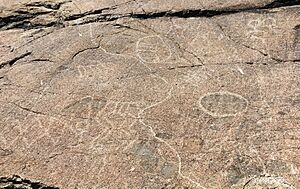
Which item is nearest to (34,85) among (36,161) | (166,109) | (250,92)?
(36,161)

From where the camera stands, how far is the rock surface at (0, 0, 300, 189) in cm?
259

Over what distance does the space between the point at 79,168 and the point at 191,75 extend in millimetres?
1073

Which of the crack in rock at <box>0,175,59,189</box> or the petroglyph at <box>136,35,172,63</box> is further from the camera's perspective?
the petroglyph at <box>136,35,172,63</box>

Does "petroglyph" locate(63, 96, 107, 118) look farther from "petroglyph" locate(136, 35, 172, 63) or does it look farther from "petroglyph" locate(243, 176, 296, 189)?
"petroglyph" locate(243, 176, 296, 189)

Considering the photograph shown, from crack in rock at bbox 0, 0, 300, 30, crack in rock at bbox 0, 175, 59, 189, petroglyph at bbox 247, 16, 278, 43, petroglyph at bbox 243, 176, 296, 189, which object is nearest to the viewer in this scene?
petroglyph at bbox 243, 176, 296, 189

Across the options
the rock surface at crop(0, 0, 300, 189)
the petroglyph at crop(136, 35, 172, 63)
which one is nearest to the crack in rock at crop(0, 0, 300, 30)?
the rock surface at crop(0, 0, 300, 189)

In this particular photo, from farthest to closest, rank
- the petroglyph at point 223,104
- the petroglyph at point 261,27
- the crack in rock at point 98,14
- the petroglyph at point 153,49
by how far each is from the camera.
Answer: the crack in rock at point 98,14, the petroglyph at point 261,27, the petroglyph at point 153,49, the petroglyph at point 223,104

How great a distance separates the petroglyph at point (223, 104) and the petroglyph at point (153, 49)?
0.60 metres

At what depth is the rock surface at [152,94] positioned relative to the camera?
259 cm

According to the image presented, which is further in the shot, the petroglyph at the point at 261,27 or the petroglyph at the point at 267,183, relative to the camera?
the petroglyph at the point at 261,27

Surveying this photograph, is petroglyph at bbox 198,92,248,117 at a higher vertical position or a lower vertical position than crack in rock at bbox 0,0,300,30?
lower

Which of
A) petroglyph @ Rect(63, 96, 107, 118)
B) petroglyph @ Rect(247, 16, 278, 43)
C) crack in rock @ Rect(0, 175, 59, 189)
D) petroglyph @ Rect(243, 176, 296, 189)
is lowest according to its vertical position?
crack in rock @ Rect(0, 175, 59, 189)

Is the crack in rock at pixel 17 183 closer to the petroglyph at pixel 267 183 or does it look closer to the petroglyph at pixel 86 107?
the petroglyph at pixel 86 107

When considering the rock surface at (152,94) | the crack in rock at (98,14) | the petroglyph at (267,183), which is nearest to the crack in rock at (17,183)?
the rock surface at (152,94)
